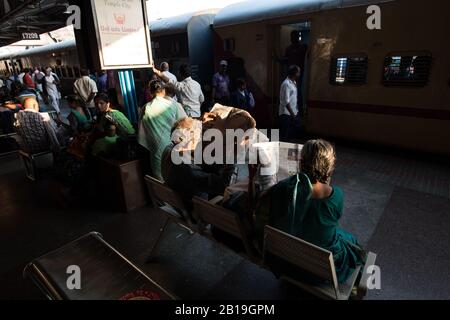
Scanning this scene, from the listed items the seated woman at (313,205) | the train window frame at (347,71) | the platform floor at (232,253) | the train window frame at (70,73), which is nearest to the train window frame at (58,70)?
the train window frame at (70,73)

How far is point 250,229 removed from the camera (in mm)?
2268

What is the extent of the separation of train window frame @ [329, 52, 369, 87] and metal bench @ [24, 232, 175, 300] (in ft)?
16.7

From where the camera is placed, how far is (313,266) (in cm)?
176

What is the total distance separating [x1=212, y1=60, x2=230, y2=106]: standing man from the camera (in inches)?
277

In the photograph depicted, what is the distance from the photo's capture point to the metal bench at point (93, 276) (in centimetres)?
183

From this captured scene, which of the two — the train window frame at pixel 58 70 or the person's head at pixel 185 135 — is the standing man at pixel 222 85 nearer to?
the person's head at pixel 185 135

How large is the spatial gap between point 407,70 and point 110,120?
480cm

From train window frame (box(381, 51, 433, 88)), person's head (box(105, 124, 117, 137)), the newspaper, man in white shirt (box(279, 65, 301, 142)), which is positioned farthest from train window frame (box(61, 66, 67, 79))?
the newspaper

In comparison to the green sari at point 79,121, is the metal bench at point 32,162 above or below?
below

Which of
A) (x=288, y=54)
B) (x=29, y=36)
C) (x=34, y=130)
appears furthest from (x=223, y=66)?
(x=29, y=36)

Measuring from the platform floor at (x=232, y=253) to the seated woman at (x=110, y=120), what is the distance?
1151 mm

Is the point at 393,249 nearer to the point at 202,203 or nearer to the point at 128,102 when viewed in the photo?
the point at 202,203

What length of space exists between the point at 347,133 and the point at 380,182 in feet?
5.33
